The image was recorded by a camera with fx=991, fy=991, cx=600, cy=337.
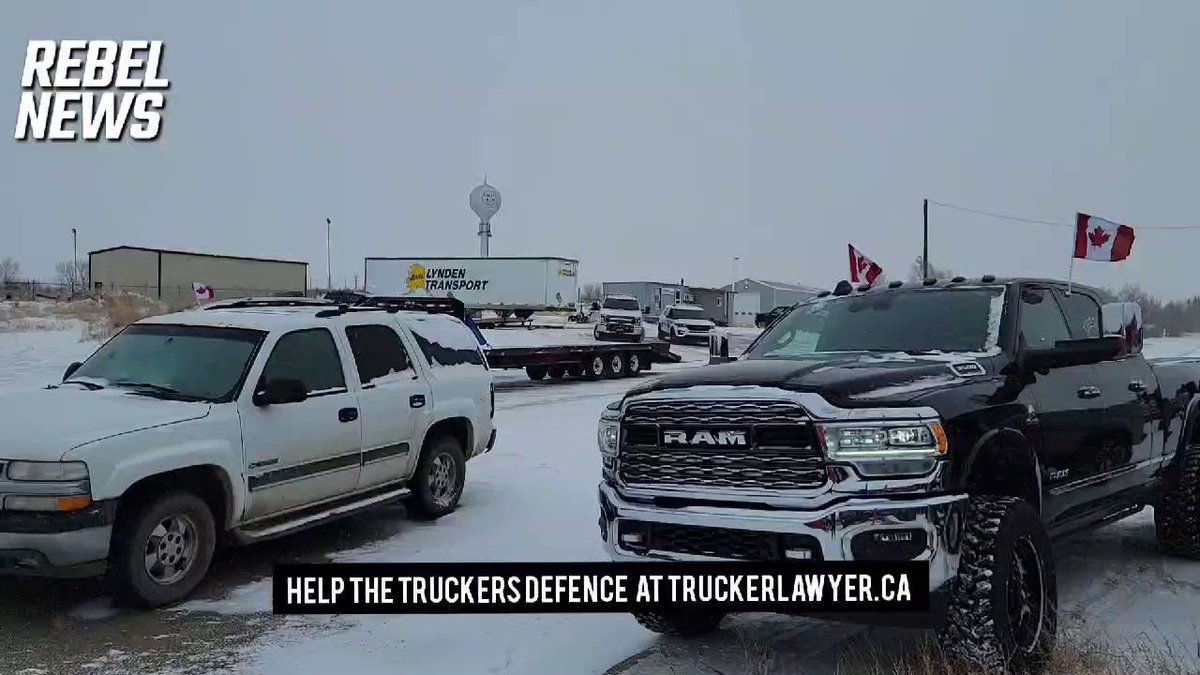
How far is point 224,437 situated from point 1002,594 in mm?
4497

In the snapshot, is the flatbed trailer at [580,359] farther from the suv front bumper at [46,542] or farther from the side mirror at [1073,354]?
the side mirror at [1073,354]

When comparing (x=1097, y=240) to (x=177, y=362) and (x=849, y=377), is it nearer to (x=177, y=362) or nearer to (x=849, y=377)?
(x=849, y=377)

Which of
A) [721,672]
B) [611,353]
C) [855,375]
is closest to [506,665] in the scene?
[721,672]

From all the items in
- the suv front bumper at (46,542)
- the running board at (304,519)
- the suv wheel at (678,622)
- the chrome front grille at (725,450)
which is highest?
the chrome front grille at (725,450)

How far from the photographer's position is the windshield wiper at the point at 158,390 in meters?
6.36

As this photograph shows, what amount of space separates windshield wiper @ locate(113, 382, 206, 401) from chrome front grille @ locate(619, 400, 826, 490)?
3198 mm

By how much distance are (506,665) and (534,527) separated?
9.28 feet

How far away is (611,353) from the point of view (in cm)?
2339

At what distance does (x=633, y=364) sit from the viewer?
24.5 m

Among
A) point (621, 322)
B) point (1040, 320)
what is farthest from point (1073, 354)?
point (621, 322)

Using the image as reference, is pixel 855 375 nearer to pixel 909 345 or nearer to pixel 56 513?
pixel 909 345

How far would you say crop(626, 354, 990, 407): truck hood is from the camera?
4250 millimetres
